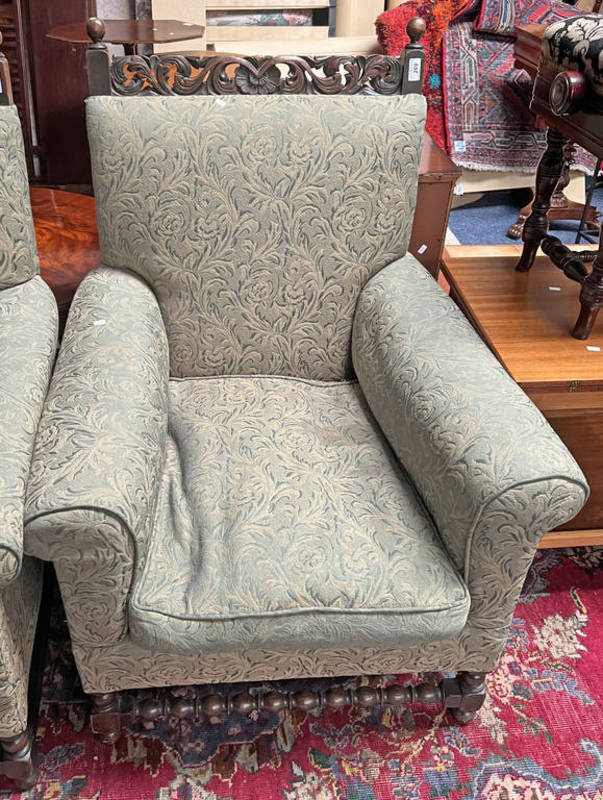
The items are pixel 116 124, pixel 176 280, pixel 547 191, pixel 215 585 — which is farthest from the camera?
pixel 547 191

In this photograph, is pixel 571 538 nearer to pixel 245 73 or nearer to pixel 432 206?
pixel 432 206

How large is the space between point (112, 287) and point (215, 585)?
60 cm

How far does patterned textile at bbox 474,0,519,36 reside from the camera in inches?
121

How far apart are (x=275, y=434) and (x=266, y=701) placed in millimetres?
444

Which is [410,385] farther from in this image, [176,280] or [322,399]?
[176,280]

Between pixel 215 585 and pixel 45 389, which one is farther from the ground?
pixel 45 389

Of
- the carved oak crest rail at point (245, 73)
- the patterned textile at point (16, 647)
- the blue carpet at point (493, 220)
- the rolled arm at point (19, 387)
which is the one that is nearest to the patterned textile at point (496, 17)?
the blue carpet at point (493, 220)

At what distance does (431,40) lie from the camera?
307 cm

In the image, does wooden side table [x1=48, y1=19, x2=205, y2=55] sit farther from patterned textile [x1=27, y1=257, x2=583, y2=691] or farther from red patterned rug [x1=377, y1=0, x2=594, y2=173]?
patterned textile [x1=27, y1=257, x2=583, y2=691]

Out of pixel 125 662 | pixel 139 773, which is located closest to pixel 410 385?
pixel 125 662

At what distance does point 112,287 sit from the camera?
1386 mm

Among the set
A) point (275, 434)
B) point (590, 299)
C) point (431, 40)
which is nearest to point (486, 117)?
point (431, 40)

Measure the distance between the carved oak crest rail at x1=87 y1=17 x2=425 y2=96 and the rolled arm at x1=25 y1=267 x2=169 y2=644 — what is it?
0.43m

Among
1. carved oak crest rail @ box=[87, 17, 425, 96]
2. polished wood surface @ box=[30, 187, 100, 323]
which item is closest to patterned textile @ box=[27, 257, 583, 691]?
polished wood surface @ box=[30, 187, 100, 323]
